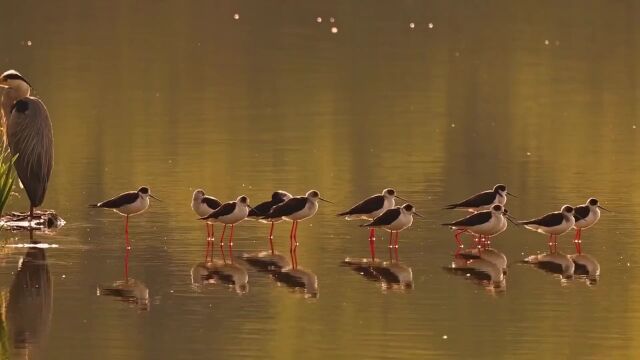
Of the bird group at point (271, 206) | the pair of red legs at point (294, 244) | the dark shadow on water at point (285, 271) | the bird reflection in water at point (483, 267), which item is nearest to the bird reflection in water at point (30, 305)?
the bird group at point (271, 206)

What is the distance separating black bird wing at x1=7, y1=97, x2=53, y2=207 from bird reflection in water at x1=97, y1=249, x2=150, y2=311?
4596mm

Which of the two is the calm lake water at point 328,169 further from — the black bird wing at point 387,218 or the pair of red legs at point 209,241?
the black bird wing at point 387,218

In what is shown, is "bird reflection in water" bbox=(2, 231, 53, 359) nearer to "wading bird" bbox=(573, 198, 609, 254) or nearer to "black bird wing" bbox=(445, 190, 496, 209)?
"black bird wing" bbox=(445, 190, 496, 209)

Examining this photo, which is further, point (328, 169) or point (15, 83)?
point (328, 169)

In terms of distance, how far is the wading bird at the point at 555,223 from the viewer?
22.6m

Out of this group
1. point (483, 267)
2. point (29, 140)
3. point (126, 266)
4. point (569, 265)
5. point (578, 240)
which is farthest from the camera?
point (29, 140)

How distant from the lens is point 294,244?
22.8m

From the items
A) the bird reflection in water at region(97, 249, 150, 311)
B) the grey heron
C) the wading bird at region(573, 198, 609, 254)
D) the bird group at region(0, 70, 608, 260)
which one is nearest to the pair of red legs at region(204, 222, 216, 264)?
the bird group at region(0, 70, 608, 260)

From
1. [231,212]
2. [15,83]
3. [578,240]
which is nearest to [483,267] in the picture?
[578,240]

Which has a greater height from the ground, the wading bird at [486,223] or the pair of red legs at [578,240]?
the wading bird at [486,223]

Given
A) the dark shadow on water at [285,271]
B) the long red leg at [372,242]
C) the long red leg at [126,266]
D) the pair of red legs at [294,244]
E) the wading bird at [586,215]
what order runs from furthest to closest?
the wading bird at [586,215] → the long red leg at [372,242] → the pair of red legs at [294,244] → the long red leg at [126,266] → the dark shadow on water at [285,271]

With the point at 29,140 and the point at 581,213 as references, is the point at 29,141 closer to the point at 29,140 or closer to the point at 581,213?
the point at 29,140

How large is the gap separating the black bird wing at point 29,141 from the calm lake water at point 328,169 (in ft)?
2.77

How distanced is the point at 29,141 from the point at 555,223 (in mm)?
6784
